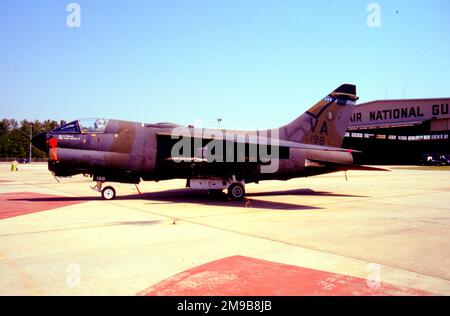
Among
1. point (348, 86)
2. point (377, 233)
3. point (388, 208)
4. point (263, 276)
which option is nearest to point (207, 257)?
point (263, 276)

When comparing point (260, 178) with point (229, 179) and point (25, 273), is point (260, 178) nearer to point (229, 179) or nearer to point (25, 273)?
point (229, 179)

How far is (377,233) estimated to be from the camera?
8.37 meters

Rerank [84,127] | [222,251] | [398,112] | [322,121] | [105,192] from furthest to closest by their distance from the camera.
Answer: [398,112] < [322,121] < [105,192] < [84,127] < [222,251]

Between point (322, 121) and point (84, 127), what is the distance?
10.9m

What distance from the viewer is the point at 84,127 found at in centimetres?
1384

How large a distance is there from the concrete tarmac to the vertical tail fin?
19.6 ft

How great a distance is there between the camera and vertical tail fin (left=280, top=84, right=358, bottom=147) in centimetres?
1720

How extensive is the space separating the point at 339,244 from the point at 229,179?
8602 millimetres

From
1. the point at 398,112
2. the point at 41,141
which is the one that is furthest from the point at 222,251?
the point at 398,112

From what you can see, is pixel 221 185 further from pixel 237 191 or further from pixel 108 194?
pixel 108 194

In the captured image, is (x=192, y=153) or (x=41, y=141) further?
(x=192, y=153)

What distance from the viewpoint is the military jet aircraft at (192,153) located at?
1368cm

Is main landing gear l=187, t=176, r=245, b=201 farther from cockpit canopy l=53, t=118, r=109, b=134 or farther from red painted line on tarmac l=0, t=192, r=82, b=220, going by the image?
red painted line on tarmac l=0, t=192, r=82, b=220

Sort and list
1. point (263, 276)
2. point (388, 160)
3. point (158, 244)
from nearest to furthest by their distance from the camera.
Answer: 1. point (263, 276)
2. point (158, 244)
3. point (388, 160)
